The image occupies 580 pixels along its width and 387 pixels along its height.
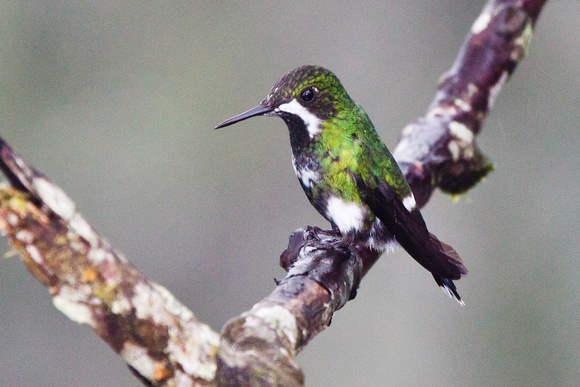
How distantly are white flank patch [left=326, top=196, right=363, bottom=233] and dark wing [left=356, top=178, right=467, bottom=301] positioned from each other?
0.04 metres

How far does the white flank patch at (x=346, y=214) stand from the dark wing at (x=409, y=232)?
0.13ft

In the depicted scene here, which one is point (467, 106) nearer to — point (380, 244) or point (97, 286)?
point (380, 244)

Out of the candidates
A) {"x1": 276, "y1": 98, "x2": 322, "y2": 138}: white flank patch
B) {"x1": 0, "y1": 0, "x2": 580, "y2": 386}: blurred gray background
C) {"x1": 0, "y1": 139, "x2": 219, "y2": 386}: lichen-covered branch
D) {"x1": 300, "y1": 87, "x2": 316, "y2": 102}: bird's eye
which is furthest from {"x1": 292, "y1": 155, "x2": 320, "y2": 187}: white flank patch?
{"x1": 0, "y1": 0, "x2": 580, "y2": 386}: blurred gray background

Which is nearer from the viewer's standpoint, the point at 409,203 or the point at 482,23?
the point at 409,203

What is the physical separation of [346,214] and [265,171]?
13.2 ft

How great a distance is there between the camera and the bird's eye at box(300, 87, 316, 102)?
200cm

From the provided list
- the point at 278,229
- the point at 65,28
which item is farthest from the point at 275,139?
the point at 65,28

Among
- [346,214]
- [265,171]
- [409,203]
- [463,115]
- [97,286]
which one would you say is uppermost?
[265,171]

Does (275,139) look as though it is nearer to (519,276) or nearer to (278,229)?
(278,229)

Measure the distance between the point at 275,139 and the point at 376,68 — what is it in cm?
109

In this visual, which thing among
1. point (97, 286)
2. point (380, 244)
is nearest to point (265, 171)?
point (380, 244)

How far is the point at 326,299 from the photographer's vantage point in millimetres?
1425

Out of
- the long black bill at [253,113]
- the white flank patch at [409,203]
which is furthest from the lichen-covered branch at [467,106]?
the long black bill at [253,113]

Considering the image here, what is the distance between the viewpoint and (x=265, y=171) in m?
6.01
